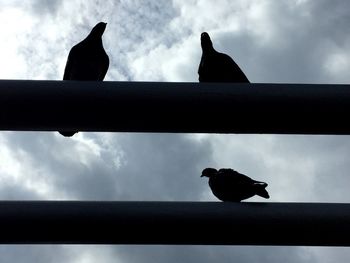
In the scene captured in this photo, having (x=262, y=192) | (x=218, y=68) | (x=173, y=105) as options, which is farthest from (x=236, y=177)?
(x=173, y=105)

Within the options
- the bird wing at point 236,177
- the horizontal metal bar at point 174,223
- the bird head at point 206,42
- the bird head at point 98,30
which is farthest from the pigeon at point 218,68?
the horizontal metal bar at point 174,223

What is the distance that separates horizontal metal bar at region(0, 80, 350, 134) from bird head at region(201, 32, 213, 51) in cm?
414

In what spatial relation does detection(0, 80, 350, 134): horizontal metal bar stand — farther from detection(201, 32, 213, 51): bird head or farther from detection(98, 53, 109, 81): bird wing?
detection(98, 53, 109, 81): bird wing

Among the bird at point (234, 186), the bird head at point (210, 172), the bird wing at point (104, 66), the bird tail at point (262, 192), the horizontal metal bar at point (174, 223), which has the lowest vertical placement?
the horizontal metal bar at point (174, 223)

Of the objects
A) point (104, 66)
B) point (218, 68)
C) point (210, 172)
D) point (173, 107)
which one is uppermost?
point (104, 66)

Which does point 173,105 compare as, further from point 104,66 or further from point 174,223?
point 104,66

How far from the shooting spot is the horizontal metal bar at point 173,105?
211 centimetres

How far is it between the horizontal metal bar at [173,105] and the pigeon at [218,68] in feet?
11.2

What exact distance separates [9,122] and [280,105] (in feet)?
3.94

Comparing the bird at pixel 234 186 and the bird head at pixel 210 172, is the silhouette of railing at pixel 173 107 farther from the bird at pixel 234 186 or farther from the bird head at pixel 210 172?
the bird head at pixel 210 172

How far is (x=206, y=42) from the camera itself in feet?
21.1

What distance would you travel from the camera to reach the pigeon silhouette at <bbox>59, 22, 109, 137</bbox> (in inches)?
252

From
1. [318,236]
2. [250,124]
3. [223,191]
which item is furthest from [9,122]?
[223,191]

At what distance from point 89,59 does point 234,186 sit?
2.68m
